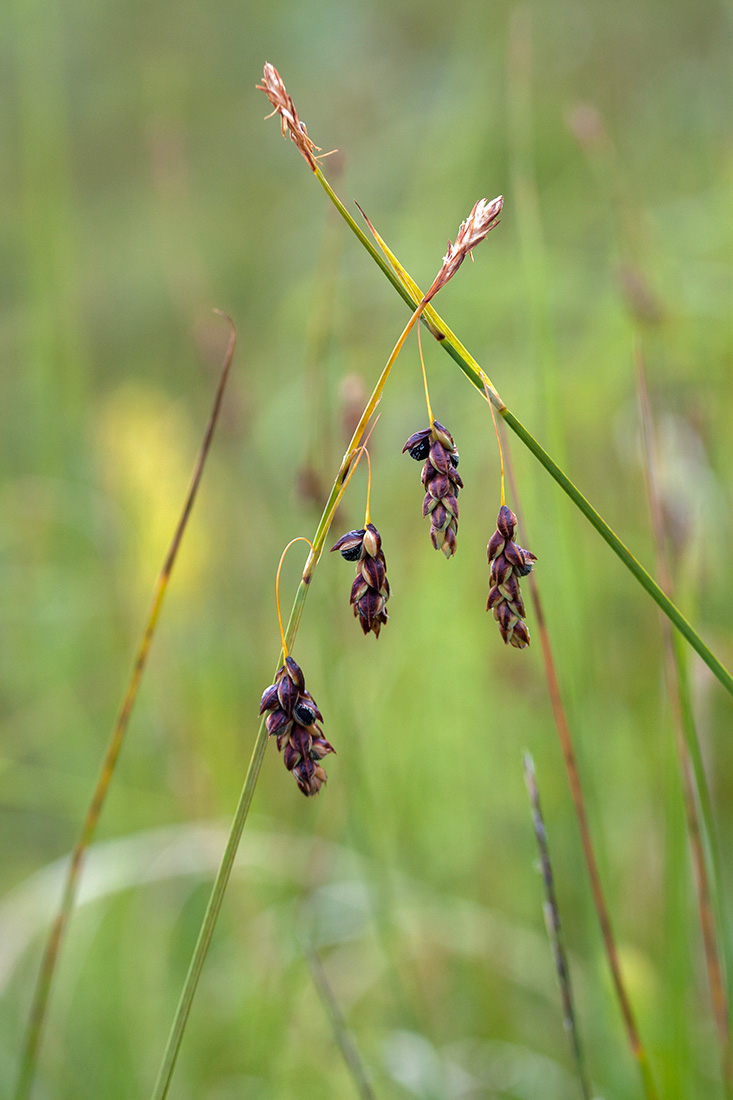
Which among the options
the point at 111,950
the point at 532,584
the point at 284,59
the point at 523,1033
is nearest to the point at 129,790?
the point at 111,950

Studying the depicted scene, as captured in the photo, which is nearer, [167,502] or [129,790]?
[129,790]

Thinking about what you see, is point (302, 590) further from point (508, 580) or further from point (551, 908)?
point (551, 908)

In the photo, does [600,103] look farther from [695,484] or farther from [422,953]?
[422,953]

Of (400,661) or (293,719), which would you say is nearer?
(293,719)

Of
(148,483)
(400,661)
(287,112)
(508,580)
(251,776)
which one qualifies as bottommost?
(251,776)

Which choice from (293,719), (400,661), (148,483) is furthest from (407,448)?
(148,483)
